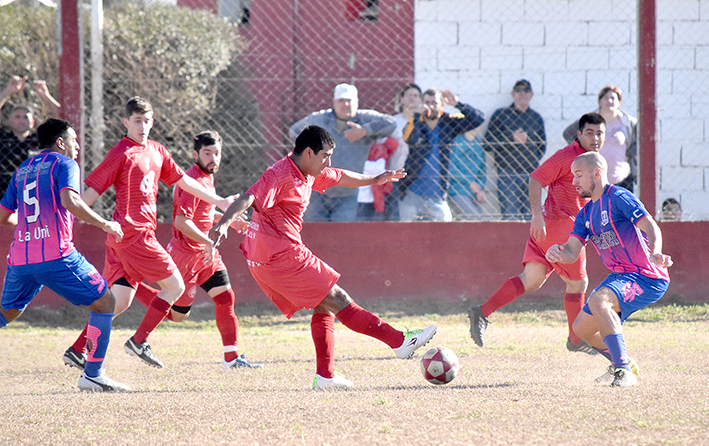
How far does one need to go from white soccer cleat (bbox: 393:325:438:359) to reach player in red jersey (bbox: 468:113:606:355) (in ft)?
4.56

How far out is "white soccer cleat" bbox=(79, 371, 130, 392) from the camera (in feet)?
16.3

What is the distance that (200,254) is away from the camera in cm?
633

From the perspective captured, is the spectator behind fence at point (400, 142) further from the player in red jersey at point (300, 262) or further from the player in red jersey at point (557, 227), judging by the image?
Result: the player in red jersey at point (300, 262)

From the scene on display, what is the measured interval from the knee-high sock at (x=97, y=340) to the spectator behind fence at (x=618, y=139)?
5.70 m

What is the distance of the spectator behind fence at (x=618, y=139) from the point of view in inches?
329

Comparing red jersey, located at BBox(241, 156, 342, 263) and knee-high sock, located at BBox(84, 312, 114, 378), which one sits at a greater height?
red jersey, located at BBox(241, 156, 342, 263)

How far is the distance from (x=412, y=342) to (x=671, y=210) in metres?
5.37

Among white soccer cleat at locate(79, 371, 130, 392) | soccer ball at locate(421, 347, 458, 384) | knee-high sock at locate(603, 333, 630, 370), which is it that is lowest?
white soccer cleat at locate(79, 371, 130, 392)

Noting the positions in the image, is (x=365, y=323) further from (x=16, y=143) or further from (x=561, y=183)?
(x=16, y=143)

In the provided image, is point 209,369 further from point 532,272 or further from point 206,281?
point 532,272

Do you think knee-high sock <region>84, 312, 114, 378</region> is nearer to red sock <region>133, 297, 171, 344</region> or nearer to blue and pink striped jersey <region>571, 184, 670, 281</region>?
red sock <region>133, 297, 171, 344</region>

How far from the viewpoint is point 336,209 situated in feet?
29.3

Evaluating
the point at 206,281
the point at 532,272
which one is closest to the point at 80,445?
the point at 206,281

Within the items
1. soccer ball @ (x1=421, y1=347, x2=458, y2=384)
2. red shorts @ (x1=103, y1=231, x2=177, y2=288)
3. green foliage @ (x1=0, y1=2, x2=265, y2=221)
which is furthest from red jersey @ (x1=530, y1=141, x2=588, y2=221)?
green foliage @ (x1=0, y1=2, x2=265, y2=221)
